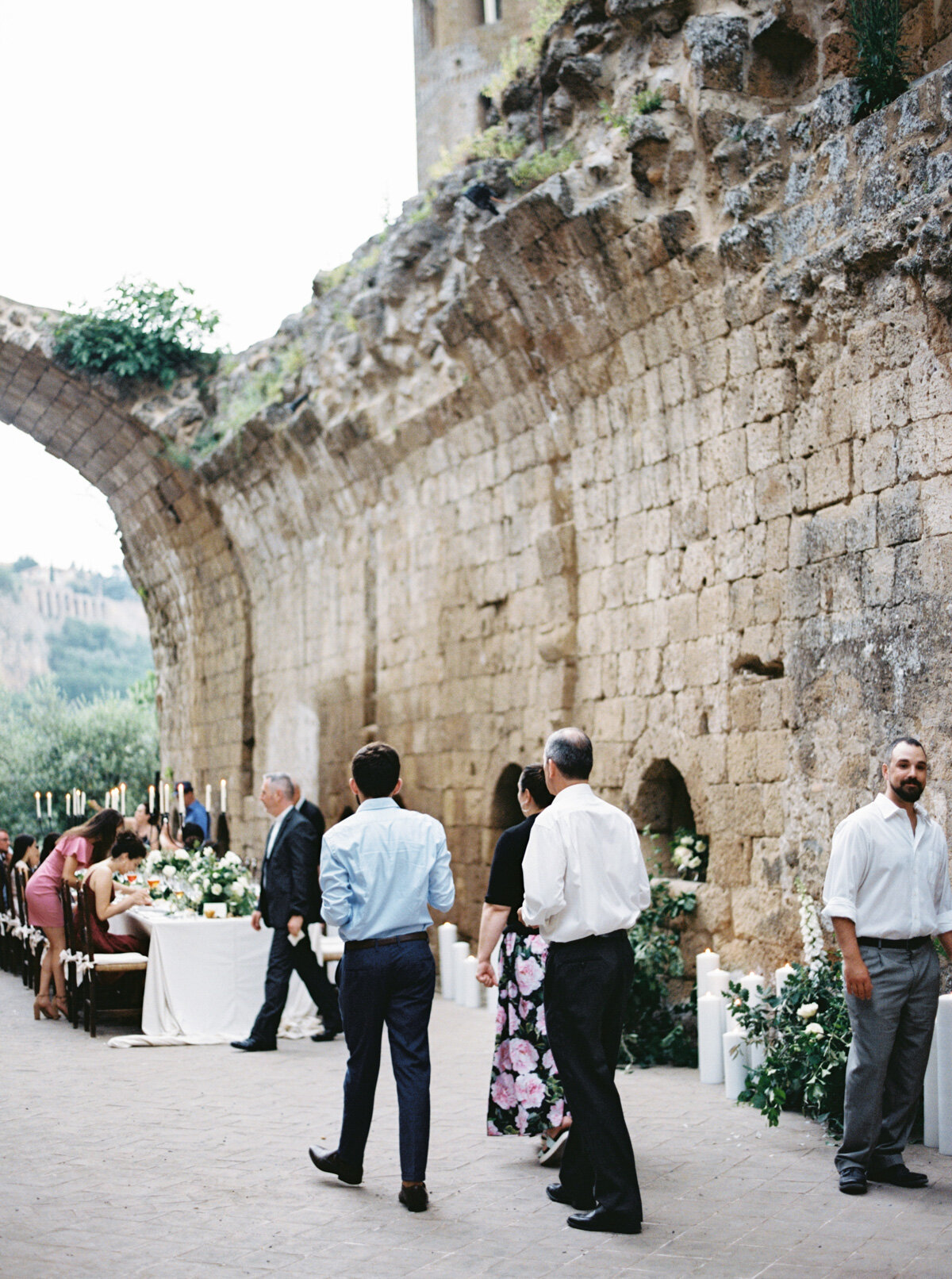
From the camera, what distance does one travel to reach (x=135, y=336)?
52.3 feet

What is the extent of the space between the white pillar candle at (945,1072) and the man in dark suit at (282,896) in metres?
3.65

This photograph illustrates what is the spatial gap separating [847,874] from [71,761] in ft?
88.5

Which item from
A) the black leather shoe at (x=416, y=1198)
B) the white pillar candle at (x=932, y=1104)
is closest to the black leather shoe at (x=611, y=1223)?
the black leather shoe at (x=416, y=1198)

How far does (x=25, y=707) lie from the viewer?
173 feet

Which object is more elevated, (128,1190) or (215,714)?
→ (215,714)

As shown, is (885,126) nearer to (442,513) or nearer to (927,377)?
(927,377)

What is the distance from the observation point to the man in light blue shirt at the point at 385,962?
15.2ft

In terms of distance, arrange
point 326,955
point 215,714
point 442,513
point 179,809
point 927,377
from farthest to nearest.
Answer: point 215,714, point 179,809, point 442,513, point 326,955, point 927,377

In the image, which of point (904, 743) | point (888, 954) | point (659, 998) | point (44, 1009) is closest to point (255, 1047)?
point (44, 1009)

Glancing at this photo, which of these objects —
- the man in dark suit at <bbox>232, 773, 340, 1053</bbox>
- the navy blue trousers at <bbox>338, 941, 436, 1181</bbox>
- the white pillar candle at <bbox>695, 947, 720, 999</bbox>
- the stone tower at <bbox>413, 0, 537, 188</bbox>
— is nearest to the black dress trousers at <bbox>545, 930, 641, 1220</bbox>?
the navy blue trousers at <bbox>338, 941, 436, 1181</bbox>

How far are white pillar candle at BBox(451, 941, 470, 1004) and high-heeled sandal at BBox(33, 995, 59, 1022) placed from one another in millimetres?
2710

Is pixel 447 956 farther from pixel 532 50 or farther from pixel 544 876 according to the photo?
pixel 532 50

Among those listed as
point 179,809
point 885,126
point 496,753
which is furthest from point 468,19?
point 885,126

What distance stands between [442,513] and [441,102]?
1942 cm
